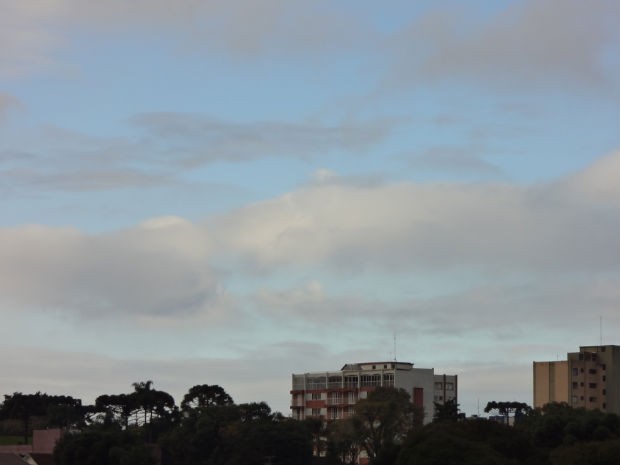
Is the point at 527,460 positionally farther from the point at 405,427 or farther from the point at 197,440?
the point at 197,440

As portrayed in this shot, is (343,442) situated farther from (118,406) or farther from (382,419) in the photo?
(118,406)

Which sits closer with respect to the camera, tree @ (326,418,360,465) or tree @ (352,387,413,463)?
tree @ (352,387,413,463)

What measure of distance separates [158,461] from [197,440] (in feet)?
18.7

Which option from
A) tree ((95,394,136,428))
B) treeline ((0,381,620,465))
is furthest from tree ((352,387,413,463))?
tree ((95,394,136,428))

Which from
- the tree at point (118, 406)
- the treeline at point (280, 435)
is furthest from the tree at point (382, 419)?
the tree at point (118, 406)

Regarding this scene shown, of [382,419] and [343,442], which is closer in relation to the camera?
[382,419]

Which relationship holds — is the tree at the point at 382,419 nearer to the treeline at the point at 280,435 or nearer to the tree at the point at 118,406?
the treeline at the point at 280,435

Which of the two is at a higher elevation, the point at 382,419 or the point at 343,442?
the point at 382,419

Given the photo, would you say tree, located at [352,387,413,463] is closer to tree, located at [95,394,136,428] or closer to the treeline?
the treeline

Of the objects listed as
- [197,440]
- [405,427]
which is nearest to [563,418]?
[405,427]

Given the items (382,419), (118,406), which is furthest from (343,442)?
A: (118,406)

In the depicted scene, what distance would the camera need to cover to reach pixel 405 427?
152 m

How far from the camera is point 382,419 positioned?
152375 mm

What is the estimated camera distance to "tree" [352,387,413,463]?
15212cm
